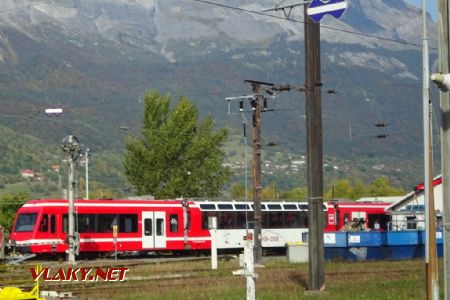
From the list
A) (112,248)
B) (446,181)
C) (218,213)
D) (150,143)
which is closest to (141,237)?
(112,248)

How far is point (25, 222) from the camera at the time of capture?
1863 inches

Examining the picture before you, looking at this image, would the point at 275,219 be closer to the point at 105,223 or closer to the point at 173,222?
the point at 173,222

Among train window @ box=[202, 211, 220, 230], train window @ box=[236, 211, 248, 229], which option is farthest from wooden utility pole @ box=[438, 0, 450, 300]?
train window @ box=[236, 211, 248, 229]

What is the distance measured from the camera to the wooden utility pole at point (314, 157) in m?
25.1

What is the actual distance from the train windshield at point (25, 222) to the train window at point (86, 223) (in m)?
2.12

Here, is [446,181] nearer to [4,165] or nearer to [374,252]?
[374,252]

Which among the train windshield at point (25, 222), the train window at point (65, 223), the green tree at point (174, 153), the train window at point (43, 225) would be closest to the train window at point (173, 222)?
the train window at point (65, 223)

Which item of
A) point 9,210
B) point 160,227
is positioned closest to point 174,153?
point 9,210

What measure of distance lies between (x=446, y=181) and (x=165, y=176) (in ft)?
253

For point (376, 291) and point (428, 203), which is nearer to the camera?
point (428, 203)

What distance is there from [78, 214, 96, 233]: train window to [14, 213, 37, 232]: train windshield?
2116mm

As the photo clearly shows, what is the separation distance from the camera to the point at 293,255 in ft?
135

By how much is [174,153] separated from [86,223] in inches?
1747

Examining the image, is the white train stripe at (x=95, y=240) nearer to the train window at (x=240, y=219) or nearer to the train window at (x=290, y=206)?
the train window at (x=240, y=219)
